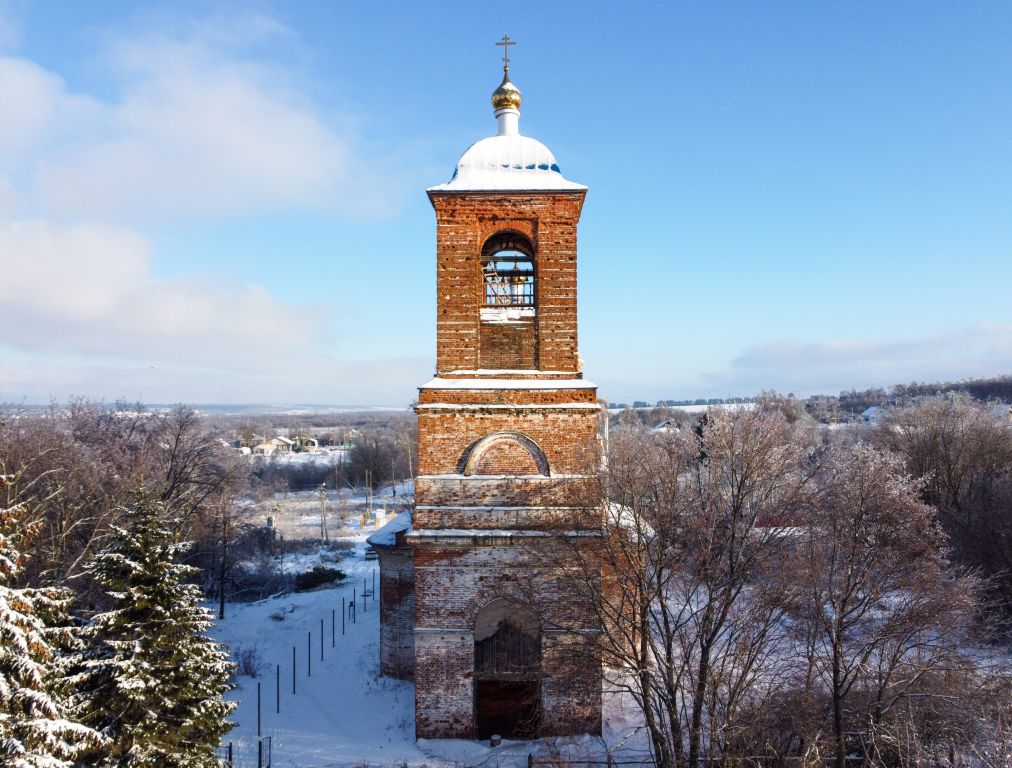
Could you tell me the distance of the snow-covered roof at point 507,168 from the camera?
11.2 meters

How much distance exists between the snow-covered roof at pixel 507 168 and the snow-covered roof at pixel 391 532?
7245mm

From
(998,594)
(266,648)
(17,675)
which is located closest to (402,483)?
(266,648)

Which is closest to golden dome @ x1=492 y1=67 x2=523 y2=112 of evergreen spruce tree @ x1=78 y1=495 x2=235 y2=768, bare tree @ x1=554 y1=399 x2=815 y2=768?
bare tree @ x1=554 y1=399 x2=815 y2=768

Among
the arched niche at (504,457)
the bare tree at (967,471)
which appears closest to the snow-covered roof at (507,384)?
the arched niche at (504,457)

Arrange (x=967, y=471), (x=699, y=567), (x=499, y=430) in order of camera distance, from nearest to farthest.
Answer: (x=699, y=567)
(x=499, y=430)
(x=967, y=471)

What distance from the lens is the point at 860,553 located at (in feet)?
33.8

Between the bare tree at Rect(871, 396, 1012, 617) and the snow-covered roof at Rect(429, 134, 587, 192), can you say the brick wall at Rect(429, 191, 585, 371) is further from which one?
the bare tree at Rect(871, 396, 1012, 617)

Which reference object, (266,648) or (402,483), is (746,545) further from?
(402,483)

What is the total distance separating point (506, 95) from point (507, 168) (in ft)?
6.17

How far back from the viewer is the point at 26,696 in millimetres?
6766

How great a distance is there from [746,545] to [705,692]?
226cm

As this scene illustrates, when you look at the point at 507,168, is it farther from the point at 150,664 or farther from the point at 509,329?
the point at 150,664

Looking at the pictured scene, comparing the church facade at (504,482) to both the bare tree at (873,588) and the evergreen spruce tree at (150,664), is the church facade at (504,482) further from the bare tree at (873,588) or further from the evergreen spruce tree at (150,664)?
the bare tree at (873,588)

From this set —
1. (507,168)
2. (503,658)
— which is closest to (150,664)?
(503,658)
